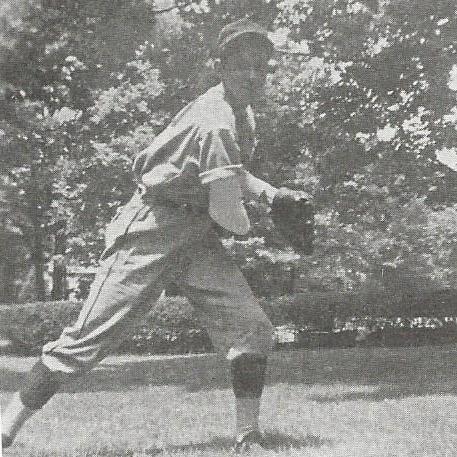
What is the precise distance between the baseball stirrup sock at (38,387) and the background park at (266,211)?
0.14m

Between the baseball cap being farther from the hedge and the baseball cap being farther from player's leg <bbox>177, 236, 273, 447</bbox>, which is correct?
the hedge

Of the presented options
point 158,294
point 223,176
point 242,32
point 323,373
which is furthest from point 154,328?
point 242,32

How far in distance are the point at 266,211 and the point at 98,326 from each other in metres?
1.09

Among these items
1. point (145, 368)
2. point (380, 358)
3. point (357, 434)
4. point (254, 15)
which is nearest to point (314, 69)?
point (254, 15)

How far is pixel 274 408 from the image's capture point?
8.34 ft

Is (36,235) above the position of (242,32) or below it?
below

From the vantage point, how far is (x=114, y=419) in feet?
7.90

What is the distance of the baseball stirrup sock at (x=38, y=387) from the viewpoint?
2115 mm

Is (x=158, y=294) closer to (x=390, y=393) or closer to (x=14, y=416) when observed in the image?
(x=14, y=416)

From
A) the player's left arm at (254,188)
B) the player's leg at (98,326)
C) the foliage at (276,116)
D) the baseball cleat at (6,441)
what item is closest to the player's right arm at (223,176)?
the player's left arm at (254,188)

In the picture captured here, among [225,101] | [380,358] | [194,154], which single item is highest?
[225,101]

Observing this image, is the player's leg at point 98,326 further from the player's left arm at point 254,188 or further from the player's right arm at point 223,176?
the player's left arm at point 254,188

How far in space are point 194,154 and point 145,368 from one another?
1156mm

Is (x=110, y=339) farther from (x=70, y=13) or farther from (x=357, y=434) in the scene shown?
(x=70, y=13)
